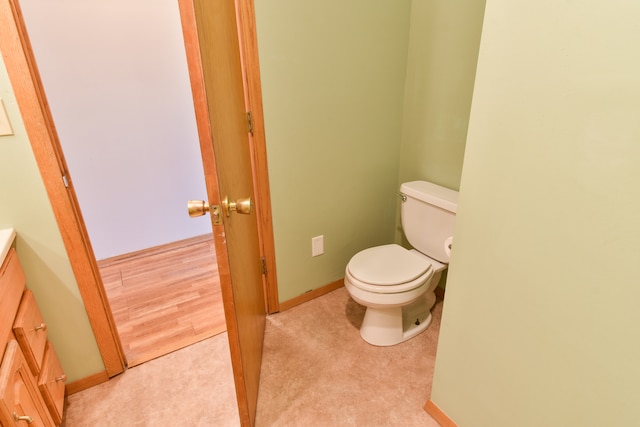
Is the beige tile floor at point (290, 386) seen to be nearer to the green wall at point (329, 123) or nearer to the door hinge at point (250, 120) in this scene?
the green wall at point (329, 123)

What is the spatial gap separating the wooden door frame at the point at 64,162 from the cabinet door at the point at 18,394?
37 cm

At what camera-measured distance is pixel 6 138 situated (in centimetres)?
109

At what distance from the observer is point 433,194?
1682 mm

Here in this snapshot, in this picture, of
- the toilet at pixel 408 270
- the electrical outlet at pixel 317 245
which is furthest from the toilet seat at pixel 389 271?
A: the electrical outlet at pixel 317 245

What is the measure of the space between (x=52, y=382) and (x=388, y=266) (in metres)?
1.41

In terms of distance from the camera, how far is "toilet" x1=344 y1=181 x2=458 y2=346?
1.54 meters

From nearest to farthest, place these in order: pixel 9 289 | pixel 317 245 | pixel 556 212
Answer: pixel 556 212, pixel 9 289, pixel 317 245

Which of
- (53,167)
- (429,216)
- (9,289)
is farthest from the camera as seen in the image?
→ (429,216)

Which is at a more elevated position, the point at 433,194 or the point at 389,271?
the point at 433,194

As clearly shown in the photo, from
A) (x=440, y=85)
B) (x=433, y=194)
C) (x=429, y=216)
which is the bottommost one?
(x=429, y=216)

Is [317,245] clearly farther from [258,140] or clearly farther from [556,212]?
[556,212]

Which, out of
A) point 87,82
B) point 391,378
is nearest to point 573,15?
point 391,378

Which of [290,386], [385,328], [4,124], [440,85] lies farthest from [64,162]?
[440,85]

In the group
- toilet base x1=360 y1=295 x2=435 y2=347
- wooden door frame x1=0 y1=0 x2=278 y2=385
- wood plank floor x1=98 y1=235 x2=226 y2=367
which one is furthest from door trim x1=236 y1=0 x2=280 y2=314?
toilet base x1=360 y1=295 x2=435 y2=347
